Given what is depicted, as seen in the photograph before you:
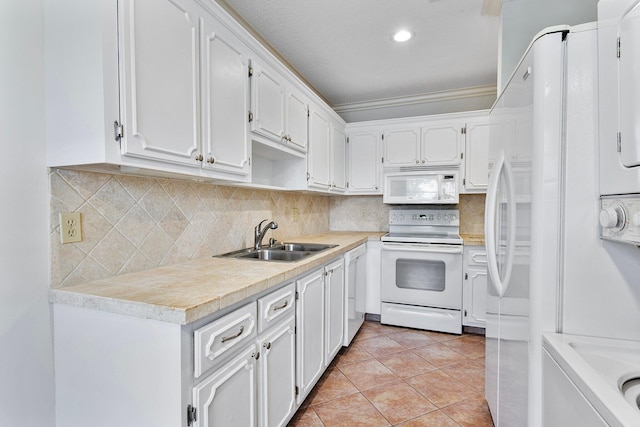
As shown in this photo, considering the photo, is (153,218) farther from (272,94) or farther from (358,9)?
(358,9)

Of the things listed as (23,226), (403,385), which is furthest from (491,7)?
(23,226)

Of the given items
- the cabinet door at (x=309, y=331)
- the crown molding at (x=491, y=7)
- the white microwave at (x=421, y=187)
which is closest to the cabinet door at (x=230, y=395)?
the cabinet door at (x=309, y=331)

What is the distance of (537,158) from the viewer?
105 centimetres

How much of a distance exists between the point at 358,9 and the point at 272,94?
0.77 meters

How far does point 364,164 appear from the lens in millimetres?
3584

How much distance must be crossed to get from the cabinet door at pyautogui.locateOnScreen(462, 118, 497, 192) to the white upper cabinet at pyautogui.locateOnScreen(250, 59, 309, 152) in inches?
69.5

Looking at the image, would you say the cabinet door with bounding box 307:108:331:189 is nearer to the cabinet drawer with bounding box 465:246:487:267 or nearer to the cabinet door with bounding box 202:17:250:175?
the cabinet door with bounding box 202:17:250:175

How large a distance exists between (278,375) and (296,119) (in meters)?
1.72

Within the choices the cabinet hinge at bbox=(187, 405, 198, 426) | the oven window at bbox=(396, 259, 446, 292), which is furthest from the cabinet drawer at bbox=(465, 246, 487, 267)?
the cabinet hinge at bbox=(187, 405, 198, 426)

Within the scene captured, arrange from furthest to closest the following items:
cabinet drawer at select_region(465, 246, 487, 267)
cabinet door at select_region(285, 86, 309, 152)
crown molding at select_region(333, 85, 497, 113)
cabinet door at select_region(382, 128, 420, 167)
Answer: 1. cabinet door at select_region(382, 128, 420, 167)
2. crown molding at select_region(333, 85, 497, 113)
3. cabinet drawer at select_region(465, 246, 487, 267)
4. cabinet door at select_region(285, 86, 309, 152)

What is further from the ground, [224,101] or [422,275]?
[224,101]

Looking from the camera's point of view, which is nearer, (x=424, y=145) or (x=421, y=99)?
(x=424, y=145)

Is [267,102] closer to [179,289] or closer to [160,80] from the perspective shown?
[160,80]

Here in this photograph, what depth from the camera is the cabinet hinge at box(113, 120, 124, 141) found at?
1.06m
